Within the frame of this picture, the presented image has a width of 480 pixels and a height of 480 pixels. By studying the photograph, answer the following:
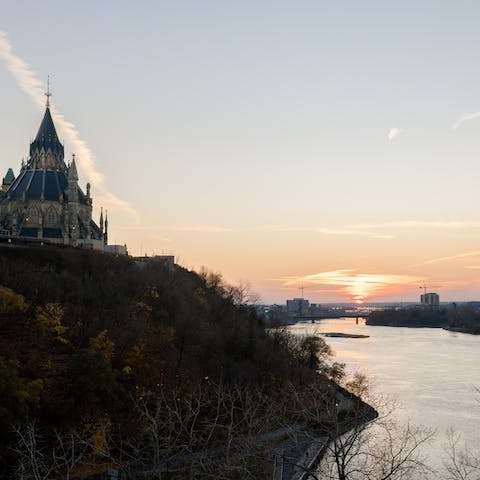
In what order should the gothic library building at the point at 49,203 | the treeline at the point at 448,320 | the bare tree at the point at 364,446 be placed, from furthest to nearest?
1. the treeline at the point at 448,320
2. the gothic library building at the point at 49,203
3. the bare tree at the point at 364,446

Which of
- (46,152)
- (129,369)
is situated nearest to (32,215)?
(46,152)

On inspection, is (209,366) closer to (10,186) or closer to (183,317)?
(183,317)

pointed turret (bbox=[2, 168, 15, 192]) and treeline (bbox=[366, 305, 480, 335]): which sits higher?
pointed turret (bbox=[2, 168, 15, 192])

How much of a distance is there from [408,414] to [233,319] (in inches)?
654

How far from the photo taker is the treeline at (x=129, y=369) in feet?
86.3

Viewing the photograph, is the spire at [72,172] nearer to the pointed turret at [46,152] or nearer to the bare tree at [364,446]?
the pointed turret at [46,152]

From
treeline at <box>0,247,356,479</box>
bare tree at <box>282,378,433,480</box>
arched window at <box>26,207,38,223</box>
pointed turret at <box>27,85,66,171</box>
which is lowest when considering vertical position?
bare tree at <box>282,378,433,480</box>

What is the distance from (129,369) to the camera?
33.4 m

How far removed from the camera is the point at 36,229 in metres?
65.9

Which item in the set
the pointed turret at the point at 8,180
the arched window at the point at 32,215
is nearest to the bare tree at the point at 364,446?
the arched window at the point at 32,215

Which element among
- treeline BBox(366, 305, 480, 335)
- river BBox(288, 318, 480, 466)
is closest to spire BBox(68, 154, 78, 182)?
river BBox(288, 318, 480, 466)

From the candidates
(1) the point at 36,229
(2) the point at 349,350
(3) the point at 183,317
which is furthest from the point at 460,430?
(2) the point at 349,350

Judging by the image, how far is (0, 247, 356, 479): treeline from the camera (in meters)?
26.3

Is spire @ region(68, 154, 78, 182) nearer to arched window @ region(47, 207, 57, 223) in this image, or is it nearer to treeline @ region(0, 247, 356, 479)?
arched window @ region(47, 207, 57, 223)
